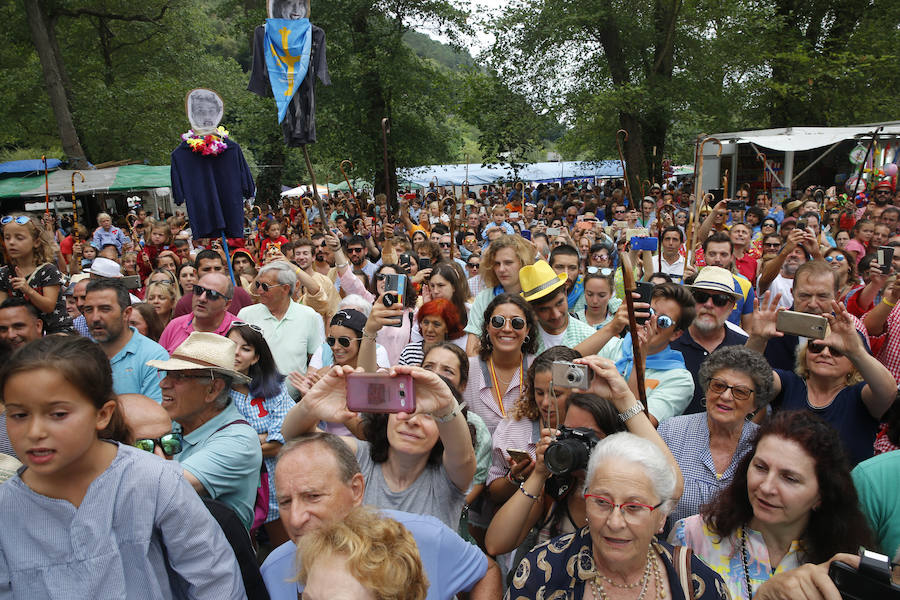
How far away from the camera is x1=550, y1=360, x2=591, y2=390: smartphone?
243 centimetres

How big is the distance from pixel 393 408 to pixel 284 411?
4.90 ft

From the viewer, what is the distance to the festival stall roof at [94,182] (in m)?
17.3

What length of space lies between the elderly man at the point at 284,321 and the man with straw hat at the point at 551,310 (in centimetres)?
167

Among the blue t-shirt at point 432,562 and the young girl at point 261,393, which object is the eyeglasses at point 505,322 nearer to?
the young girl at point 261,393

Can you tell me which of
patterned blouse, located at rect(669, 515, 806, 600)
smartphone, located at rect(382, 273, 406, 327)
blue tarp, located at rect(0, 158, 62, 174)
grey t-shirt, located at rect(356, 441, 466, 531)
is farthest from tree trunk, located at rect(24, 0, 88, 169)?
patterned blouse, located at rect(669, 515, 806, 600)

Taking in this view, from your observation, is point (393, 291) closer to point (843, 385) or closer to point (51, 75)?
point (843, 385)

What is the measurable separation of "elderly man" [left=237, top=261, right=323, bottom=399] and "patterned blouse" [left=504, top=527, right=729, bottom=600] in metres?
2.92

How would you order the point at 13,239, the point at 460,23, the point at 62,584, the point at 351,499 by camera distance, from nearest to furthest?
the point at 62,584 → the point at 351,499 → the point at 13,239 → the point at 460,23

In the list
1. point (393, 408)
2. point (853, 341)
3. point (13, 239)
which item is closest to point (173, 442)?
point (393, 408)

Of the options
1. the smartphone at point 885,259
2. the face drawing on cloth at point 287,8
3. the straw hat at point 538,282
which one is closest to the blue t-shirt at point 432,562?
the straw hat at point 538,282

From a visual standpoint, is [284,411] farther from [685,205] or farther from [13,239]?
[685,205]

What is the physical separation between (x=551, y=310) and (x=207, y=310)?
2.38 metres

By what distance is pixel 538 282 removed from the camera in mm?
4285

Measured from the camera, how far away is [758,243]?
8305 mm
